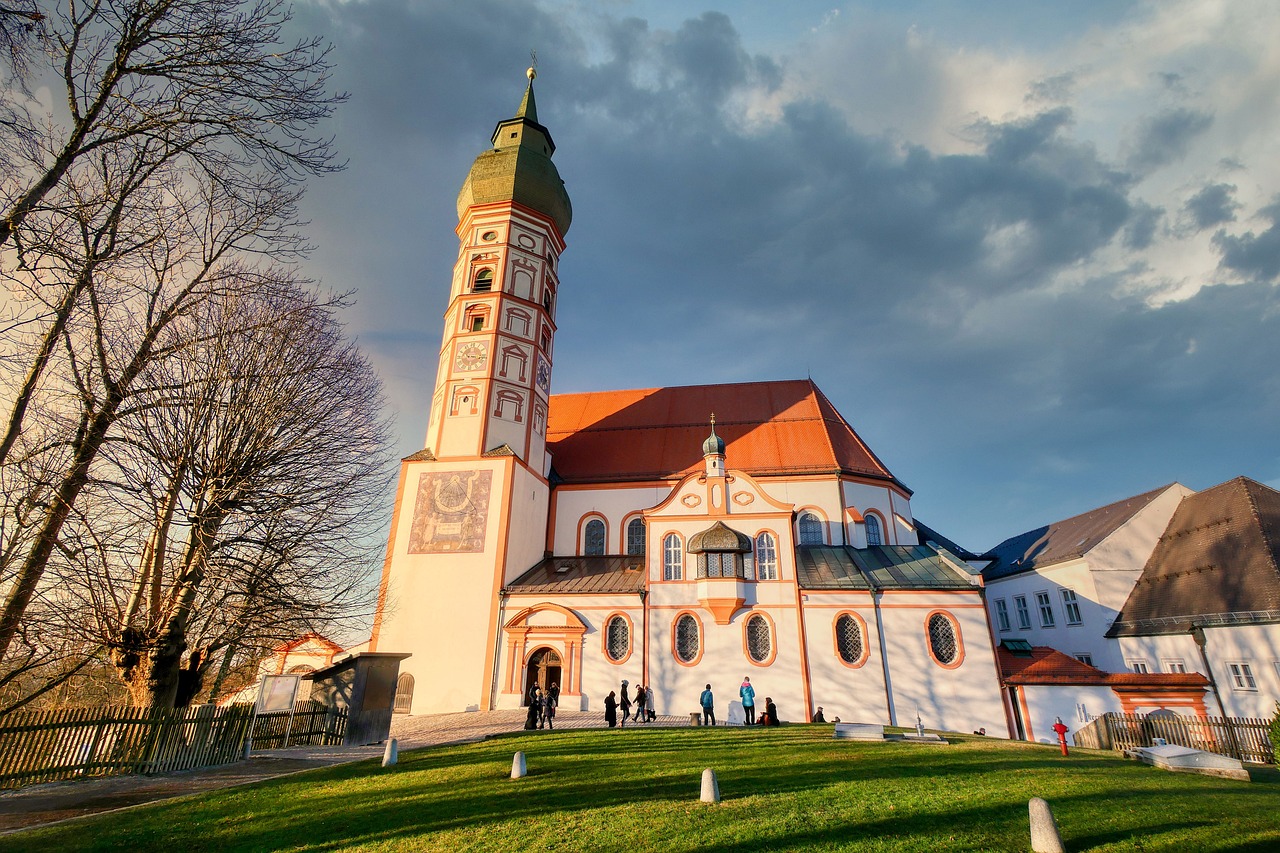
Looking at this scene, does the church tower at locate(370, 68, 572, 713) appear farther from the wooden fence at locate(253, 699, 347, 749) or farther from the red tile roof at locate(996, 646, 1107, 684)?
the red tile roof at locate(996, 646, 1107, 684)

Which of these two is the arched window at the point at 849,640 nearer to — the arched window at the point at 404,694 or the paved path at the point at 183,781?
the paved path at the point at 183,781

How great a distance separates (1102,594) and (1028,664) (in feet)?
22.0

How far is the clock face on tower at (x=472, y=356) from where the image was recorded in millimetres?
28547

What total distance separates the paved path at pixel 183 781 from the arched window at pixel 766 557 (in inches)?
281

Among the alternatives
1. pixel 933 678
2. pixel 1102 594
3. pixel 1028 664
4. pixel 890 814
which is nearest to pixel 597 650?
pixel 933 678

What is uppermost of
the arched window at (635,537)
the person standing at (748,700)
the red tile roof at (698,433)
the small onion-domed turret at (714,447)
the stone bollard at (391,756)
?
the red tile roof at (698,433)

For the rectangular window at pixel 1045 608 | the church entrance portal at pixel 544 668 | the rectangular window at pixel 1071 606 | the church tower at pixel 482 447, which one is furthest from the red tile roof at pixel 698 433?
the rectangular window at pixel 1045 608

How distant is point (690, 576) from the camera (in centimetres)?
2408

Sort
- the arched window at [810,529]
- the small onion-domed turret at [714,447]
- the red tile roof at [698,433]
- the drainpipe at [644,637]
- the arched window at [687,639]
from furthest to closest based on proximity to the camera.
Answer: the red tile roof at [698,433] < the arched window at [810,529] < the small onion-domed turret at [714,447] < the arched window at [687,639] < the drainpipe at [644,637]

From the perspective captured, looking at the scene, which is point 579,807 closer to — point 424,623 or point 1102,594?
point 424,623

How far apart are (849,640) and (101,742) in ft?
68.0

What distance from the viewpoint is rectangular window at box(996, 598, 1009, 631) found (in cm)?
3256

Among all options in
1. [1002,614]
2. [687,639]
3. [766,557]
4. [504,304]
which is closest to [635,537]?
[687,639]

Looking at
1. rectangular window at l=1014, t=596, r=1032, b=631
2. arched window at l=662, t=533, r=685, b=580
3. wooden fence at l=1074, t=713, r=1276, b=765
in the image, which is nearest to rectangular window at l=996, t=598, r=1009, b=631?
rectangular window at l=1014, t=596, r=1032, b=631
